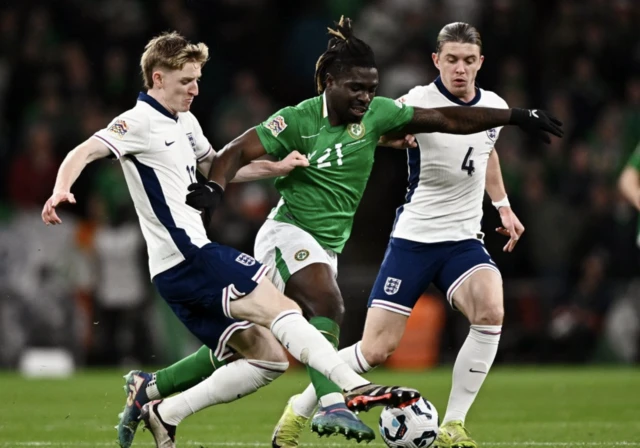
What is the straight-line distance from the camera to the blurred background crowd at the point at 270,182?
16797 millimetres

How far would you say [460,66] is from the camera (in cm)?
860

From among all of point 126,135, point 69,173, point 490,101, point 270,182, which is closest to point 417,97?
point 490,101

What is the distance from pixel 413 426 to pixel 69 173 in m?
2.40

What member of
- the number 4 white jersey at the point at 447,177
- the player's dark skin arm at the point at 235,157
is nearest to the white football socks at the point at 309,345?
the player's dark skin arm at the point at 235,157

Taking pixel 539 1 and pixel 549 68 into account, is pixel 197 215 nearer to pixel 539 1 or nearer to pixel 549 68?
pixel 549 68

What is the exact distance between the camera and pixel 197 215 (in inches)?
296

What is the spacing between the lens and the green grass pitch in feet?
29.4

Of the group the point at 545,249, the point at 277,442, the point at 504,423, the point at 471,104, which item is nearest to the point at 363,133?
the point at 471,104

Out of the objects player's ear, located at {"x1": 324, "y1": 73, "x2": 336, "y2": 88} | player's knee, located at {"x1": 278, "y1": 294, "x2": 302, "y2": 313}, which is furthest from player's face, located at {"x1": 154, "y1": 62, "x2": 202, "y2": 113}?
player's knee, located at {"x1": 278, "y1": 294, "x2": 302, "y2": 313}

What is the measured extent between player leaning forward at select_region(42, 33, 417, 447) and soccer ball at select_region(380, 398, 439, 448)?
0.49 meters

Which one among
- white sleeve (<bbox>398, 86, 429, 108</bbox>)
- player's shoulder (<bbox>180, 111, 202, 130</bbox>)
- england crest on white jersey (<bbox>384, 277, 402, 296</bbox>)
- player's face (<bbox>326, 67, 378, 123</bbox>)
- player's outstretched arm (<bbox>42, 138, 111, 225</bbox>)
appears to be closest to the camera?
player's outstretched arm (<bbox>42, 138, 111, 225</bbox>)

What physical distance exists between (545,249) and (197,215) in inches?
422

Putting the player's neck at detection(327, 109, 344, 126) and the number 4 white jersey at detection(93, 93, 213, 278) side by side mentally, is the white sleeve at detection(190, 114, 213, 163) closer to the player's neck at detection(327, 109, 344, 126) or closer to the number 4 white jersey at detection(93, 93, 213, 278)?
the number 4 white jersey at detection(93, 93, 213, 278)

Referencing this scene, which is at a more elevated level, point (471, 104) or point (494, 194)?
point (471, 104)
